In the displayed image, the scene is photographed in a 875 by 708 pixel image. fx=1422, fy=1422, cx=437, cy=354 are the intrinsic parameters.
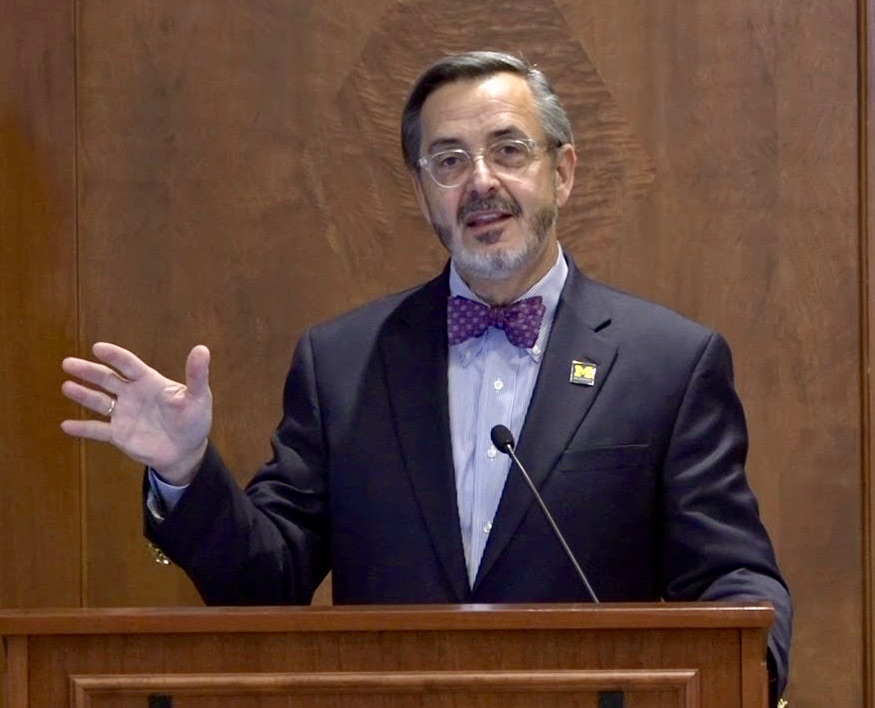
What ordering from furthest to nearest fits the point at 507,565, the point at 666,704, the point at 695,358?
1. the point at 695,358
2. the point at 507,565
3. the point at 666,704

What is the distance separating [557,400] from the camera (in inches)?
83.9

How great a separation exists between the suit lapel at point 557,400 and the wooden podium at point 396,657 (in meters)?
0.65

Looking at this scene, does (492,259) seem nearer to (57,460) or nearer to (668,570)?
(668,570)

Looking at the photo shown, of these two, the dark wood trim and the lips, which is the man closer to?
the lips

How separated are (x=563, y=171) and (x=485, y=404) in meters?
0.46

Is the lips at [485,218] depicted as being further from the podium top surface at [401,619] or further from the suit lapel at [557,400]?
the podium top surface at [401,619]

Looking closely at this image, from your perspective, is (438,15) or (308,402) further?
(438,15)

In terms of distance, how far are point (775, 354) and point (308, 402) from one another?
3.55 feet

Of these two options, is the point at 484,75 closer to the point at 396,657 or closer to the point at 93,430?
the point at 93,430

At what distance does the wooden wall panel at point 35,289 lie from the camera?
9.53 ft

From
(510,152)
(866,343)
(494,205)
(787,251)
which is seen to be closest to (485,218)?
(494,205)

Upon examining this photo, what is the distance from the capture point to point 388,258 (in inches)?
115

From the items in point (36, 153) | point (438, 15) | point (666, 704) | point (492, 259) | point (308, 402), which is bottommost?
point (666, 704)

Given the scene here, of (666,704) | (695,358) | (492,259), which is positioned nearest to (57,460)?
(492,259)
